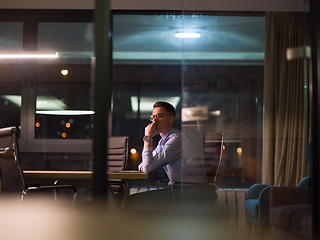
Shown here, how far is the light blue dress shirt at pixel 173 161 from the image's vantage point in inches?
145

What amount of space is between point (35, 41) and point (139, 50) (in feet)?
9.94

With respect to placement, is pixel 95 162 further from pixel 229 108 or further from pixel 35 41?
pixel 35 41

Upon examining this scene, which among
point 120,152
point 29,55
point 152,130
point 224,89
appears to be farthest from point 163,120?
point 29,55

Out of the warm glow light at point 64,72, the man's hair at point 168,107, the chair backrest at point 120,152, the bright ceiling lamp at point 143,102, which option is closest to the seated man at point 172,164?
the man's hair at point 168,107

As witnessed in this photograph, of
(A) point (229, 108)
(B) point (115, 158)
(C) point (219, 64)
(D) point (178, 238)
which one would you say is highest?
(C) point (219, 64)

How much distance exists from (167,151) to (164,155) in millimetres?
46

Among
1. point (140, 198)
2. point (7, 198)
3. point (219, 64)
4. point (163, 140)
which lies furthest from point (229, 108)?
point (7, 198)

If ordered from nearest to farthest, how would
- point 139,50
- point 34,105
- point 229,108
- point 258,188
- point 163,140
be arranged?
point 229,108 < point 163,140 < point 258,188 < point 34,105 < point 139,50

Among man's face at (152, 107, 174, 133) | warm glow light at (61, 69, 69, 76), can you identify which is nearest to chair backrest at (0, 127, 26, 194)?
man's face at (152, 107, 174, 133)

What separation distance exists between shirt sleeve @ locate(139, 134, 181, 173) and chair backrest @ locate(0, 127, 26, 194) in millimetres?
1070

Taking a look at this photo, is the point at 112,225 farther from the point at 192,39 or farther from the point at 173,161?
the point at 192,39

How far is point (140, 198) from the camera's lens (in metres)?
3.87

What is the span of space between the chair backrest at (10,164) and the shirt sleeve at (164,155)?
1070mm

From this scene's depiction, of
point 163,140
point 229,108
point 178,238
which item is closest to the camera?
point 178,238
